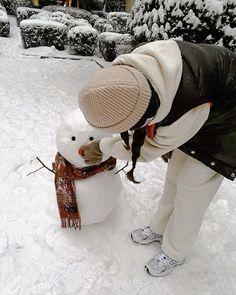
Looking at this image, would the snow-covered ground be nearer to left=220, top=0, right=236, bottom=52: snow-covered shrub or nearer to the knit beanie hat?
the knit beanie hat

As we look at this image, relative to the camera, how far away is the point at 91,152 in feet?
5.28

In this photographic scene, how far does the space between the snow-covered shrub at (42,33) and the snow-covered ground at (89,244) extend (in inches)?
176

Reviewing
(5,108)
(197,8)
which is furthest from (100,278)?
(197,8)

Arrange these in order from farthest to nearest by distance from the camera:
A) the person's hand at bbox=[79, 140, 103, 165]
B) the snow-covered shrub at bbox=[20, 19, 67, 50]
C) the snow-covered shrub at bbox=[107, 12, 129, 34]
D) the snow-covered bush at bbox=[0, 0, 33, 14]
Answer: the snow-covered bush at bbox=[0, 0, 33, 14] < the snow-covered shrub at bbox=[107, 12, 129, 34] < the snow-covered shrub at bbox=[20, 19, 67, 50] < the person's hand at bbox=[79, 140, 103, 165]

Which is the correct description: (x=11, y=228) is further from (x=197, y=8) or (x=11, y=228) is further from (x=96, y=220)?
(x=197, y=8)

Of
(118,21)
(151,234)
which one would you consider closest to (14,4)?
(118,21)

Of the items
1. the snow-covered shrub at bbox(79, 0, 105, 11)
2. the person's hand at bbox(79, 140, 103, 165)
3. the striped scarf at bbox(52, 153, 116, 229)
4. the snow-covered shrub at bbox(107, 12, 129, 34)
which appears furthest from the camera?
the snow-covered shrub at bbox(79, 0, 105, 11)

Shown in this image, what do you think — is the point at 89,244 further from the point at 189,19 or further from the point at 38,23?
the point at 38,23

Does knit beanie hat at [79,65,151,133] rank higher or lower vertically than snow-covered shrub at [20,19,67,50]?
higher

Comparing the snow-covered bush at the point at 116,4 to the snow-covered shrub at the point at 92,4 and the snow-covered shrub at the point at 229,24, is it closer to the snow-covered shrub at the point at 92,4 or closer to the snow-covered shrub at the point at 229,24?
the snow-covered shrub at the point at 92,4

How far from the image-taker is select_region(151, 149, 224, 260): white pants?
1.47 metres

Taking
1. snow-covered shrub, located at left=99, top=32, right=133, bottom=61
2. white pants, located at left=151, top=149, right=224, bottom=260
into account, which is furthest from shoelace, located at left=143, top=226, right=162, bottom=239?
snow-covered shrub, located at left=99, top=32, right=133, bottom=61

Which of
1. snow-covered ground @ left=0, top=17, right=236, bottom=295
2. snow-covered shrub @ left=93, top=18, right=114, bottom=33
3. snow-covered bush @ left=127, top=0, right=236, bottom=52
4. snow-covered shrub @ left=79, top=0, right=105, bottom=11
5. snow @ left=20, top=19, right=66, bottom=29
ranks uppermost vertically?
snow-covered bush @ left=127, top=0, right=236, bottom=52

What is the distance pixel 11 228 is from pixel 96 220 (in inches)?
22.0
